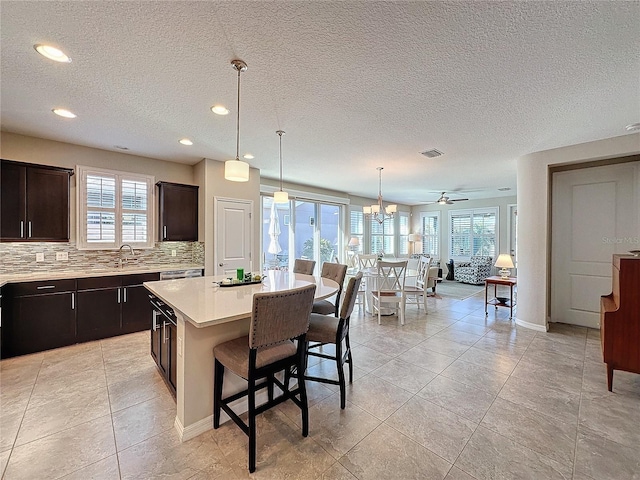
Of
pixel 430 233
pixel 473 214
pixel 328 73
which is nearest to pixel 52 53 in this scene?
pixel 328 73

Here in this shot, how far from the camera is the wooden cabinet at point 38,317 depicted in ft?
Answer: 9.99

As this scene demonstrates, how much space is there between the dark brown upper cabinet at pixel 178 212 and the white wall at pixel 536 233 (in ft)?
17.3

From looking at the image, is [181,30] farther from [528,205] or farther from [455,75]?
[528,205]

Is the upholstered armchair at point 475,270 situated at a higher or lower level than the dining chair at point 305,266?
lower

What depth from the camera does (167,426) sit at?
6.49 feet

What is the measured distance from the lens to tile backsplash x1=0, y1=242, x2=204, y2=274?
338 cm

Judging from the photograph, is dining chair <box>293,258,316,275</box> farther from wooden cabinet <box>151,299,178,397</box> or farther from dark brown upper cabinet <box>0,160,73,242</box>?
dark brown upper cabinet <box>0,160,73,242</box>

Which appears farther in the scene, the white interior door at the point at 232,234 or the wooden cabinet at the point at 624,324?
the white interior door at the point at 232,234

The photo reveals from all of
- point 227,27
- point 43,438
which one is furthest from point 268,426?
point 227,27

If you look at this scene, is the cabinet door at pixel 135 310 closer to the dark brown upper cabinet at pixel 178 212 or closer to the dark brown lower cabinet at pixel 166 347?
the dark brown upper cabinet at pixel 178 212

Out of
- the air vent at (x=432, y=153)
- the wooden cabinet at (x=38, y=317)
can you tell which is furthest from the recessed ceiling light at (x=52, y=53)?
the air vent at (x=432, y=153)

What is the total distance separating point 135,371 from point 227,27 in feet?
10.3

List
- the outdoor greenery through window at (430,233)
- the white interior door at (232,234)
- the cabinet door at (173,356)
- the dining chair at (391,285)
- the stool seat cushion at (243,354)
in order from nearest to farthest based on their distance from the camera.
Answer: the stool seat cushion at (243,354), the cabinet door at (173,356), the dining chair at (391,285), the white interior door at (232,234), the outdoor greenery through window at (430,233)

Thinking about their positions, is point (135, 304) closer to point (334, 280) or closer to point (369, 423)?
point (334, 280)
